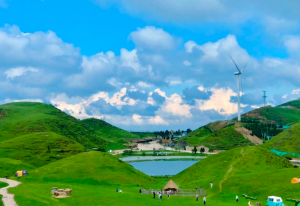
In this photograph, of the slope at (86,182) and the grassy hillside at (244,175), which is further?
the grassy hillside at (244,175)

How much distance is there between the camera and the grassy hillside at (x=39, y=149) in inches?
6211

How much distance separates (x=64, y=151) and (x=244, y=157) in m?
97.3

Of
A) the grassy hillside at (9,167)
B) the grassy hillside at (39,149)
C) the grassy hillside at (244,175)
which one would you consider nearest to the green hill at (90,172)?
the grassy hillside at (9,167)

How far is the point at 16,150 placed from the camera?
543 ft

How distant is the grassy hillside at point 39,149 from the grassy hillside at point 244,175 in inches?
2789

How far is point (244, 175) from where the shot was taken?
9381cm

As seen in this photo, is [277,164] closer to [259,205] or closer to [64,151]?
[259,205]

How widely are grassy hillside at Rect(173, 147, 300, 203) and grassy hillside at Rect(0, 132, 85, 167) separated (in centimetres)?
7085

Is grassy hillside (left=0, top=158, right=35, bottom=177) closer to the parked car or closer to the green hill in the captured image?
the green hill

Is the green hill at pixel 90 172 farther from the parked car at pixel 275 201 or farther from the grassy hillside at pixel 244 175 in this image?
the parked car at pixel 275 201

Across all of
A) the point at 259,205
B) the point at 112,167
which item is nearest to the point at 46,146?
the point at 112,167

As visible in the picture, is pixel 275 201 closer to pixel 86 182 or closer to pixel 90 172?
pixel 86 182

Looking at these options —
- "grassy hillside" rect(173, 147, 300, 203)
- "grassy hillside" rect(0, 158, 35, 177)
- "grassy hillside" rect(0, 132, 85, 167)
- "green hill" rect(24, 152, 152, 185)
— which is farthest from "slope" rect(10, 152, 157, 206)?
"grassy hillside" rect(0, 132, 85, 167)

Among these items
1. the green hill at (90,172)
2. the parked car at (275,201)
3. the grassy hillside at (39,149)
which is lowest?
the parked car at (275,201)
